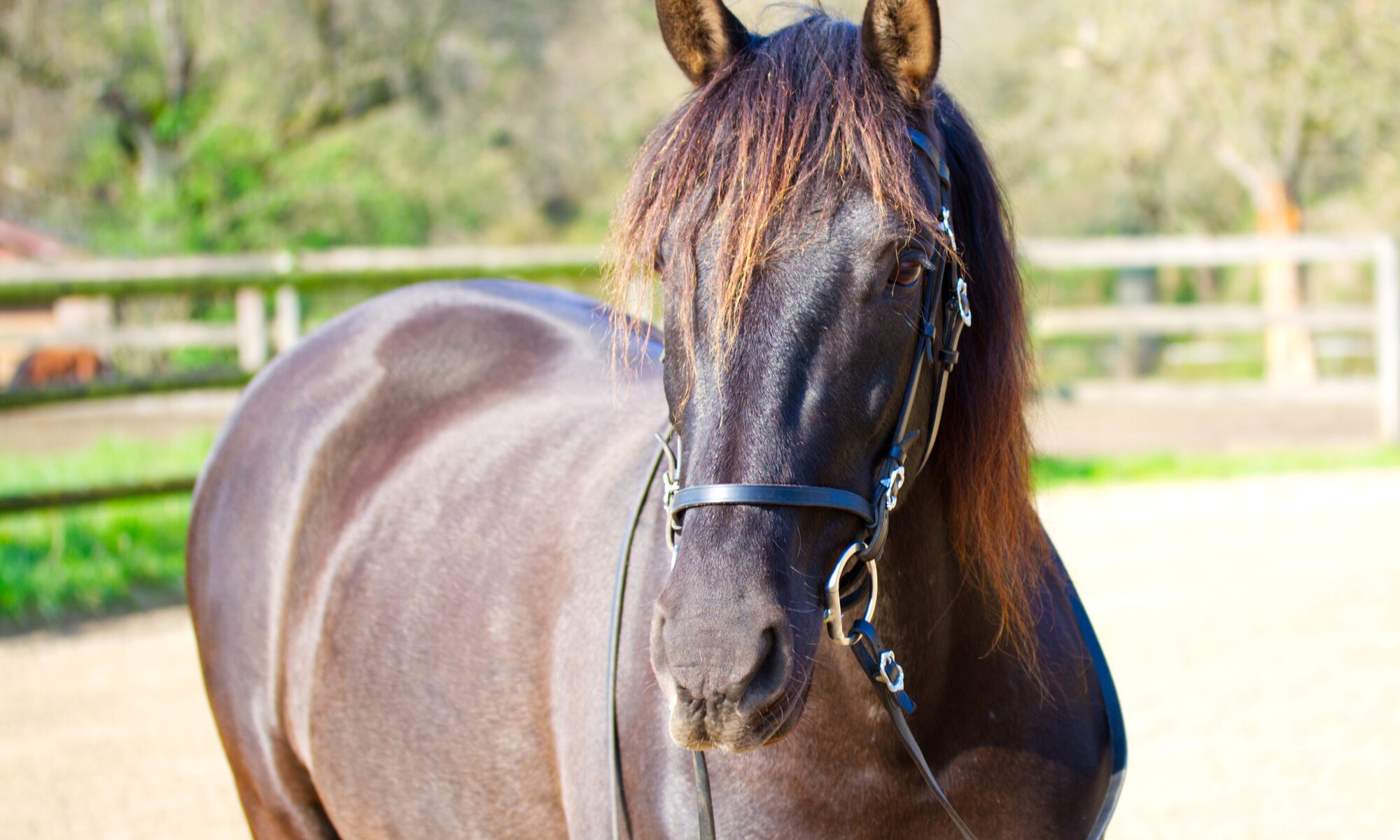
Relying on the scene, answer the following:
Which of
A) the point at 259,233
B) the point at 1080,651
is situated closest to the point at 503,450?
the point at 1080,651

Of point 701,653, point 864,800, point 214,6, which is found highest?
point 214,6

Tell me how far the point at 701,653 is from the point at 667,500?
29 centimetres

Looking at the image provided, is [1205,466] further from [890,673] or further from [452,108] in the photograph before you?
[452,108]

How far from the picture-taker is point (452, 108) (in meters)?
18.5

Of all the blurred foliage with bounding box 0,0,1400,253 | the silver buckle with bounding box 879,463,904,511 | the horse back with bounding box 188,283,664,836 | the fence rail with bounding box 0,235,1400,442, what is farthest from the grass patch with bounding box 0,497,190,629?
the blurred foliage with bounding box 0,0,1400,253

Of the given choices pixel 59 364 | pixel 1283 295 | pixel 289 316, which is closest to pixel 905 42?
pixel 289 316

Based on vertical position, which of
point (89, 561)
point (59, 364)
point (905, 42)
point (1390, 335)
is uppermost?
point (905, 42)

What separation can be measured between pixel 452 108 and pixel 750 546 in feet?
60.1

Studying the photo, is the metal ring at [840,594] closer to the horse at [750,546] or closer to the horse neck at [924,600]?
the horse at [750,546]

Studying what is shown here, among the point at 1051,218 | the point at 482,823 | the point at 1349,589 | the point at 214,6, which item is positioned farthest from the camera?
the point at 1051,218

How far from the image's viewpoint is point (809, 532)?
1382 mm

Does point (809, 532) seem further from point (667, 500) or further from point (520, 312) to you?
point (520, 312)

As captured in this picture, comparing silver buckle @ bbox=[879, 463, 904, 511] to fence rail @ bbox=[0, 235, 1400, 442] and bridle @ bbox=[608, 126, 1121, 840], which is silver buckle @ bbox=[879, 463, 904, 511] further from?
fence rail @ bbox=[0, 235, 1400, 442]

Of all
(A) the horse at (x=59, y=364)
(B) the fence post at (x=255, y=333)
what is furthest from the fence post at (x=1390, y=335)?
(A) the horse at (x=59, y=364)
